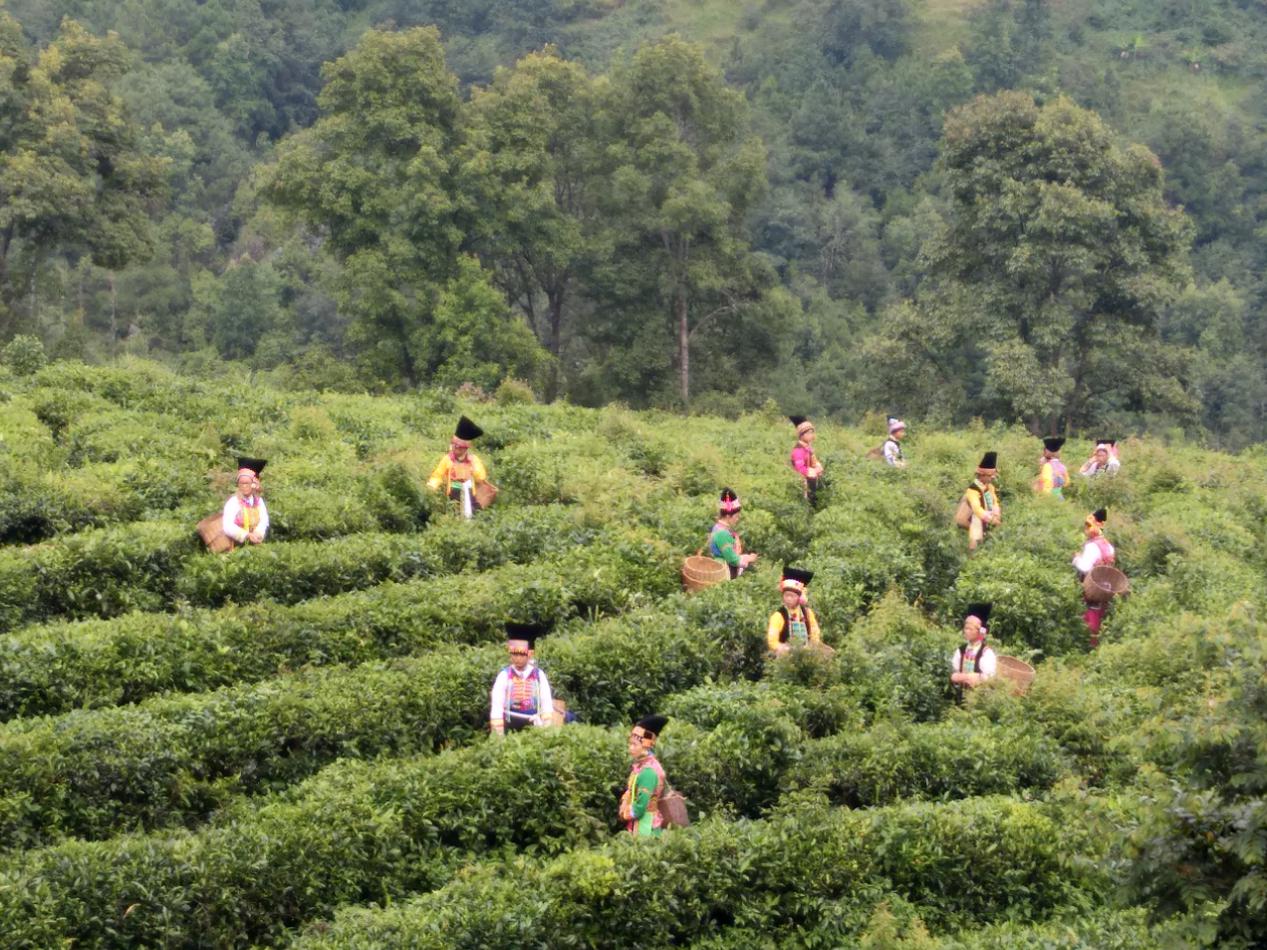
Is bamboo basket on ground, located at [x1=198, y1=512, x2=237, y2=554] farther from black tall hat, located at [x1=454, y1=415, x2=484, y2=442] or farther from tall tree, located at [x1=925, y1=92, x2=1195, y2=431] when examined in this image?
tall tree, located at [x1=925, y1=92, x2=1195, y2=431]

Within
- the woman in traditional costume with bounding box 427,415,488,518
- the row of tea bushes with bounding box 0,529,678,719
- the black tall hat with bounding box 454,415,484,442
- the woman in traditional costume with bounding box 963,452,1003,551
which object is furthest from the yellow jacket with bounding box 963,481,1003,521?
the black tall hat with bounding box 454,415,484,442

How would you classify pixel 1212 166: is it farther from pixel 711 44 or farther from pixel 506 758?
pixel 506 758

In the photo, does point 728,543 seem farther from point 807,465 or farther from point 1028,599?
point 807,465

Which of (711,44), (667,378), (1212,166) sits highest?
(711,44)

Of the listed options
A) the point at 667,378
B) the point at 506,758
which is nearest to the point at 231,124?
the point at 667,378

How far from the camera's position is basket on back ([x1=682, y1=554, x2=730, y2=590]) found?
15539mm

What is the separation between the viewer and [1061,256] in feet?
→ 108

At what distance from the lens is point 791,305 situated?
39156 millimetres

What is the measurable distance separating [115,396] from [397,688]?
451 inches

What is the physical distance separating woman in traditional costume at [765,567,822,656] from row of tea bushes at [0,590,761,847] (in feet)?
2.68

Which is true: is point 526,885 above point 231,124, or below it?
below

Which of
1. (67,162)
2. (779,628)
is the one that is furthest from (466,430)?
(67,162)

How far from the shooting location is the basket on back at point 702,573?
51.0ft

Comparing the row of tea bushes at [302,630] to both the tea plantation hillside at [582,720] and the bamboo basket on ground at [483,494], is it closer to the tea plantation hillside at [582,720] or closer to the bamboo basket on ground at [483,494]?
the tea plantation hillside at [582,720]
